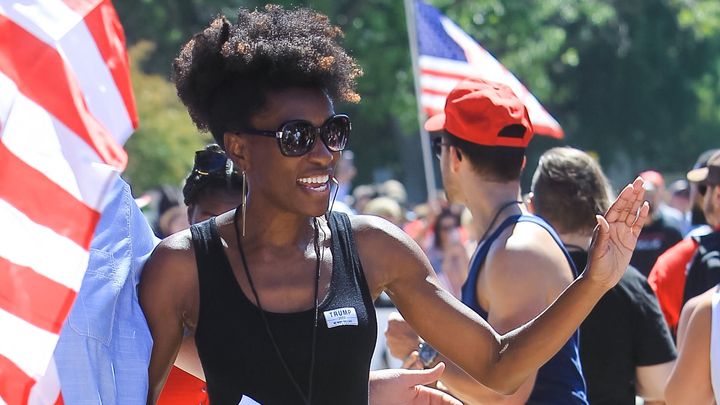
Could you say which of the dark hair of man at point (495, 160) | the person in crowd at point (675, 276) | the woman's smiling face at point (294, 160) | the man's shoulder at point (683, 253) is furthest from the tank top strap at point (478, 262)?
the man's shoulder at point (683, 253)

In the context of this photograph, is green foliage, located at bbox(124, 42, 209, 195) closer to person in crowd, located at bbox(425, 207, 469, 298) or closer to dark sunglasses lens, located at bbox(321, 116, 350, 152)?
person in crowd, located at bbox(425, 207, 469, 298)

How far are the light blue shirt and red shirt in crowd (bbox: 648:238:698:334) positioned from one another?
3352mm

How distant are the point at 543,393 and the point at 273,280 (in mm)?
1279

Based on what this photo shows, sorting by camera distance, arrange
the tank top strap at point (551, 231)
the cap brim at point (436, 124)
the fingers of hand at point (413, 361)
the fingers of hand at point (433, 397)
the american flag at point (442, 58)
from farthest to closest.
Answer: the american flag at point (442, 58) → the cap brim at point (436, 124) → the fingers of hand at point (413, 361) → the tank top strap at point (551, 231) → the fingers of hand at point (433, 397)

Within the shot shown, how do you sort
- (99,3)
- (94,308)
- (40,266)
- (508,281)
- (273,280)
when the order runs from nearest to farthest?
(40,266)
(99,3)
(94,308)
(273,280)
(508,281)

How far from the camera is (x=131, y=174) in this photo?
74.2 feet

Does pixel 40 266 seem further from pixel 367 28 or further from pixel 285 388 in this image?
pixel 367 28

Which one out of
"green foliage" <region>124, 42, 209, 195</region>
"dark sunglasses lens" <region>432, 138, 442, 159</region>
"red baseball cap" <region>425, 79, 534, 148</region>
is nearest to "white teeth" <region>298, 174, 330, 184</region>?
"red baseball cap" <region>425, 79, 534, 148</region>

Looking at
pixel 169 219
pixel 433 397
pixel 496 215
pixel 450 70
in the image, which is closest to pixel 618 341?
pixel 496 215

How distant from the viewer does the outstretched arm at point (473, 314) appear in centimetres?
312

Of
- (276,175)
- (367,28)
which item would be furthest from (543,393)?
(367,28)

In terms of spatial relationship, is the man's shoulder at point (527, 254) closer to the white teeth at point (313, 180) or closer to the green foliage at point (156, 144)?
the white teeth at point (313, 180)

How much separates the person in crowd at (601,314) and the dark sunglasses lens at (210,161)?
1.35m

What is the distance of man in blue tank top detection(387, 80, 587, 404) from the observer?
3.94m
